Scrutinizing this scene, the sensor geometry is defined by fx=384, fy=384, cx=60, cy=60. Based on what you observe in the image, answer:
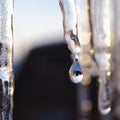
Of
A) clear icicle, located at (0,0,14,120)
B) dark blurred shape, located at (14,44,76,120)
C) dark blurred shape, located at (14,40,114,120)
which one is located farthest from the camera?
dark blurred shape, located at (14,44,76,120)

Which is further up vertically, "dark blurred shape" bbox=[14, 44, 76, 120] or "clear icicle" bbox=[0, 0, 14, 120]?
"clear icicle" bbox=[0, 0, 14, 120]

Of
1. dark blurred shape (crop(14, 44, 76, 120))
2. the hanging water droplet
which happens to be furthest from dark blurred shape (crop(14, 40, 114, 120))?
the hanging water droplet

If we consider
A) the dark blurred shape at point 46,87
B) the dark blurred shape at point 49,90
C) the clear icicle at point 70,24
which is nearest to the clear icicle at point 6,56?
the clear icicle at point 70,24

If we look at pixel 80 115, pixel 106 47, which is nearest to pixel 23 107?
pixel 80 115

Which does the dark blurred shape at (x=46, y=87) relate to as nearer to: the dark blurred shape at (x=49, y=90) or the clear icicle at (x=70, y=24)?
the dark blurred shape at (x=49, y=90)

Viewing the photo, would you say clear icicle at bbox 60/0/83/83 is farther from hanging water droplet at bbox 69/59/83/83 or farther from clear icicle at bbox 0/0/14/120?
clear icicle at bbox 0/0/14/120
